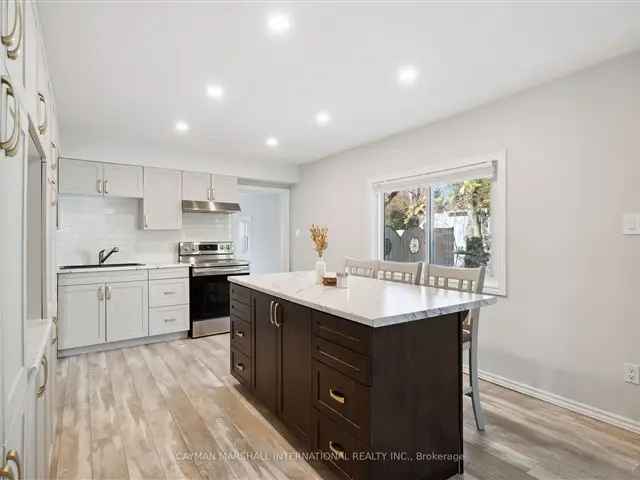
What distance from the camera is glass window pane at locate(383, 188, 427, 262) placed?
13.1 ft

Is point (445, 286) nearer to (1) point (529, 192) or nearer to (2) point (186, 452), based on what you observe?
(1) point (529, 192)

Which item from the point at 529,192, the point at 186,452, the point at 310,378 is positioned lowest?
the point at 186,452

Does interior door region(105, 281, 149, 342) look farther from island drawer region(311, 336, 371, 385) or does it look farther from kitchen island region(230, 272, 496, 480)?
island drawer region(311, 336, 371, 385)

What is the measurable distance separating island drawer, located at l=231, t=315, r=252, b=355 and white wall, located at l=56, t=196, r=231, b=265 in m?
2.32

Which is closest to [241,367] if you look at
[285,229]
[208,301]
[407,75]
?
[208,301]

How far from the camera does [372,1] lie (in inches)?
71.7

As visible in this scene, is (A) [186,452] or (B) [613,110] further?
(B) [613,110]

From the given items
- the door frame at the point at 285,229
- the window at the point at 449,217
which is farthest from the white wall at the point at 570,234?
the door frame at the point at 285,229

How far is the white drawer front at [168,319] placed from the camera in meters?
4.29

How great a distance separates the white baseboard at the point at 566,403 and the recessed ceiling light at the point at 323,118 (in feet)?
8.63

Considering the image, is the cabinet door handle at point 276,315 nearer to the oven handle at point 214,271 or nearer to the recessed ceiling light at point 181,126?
the recessed ceiling light at point 181,126

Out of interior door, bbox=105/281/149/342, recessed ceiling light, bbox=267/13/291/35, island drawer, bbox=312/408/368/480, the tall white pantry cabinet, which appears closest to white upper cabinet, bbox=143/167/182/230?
interior door, bbox=105/281/149/342

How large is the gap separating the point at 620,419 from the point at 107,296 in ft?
15.2

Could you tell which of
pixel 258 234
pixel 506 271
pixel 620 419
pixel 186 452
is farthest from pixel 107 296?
pixel 620 419
